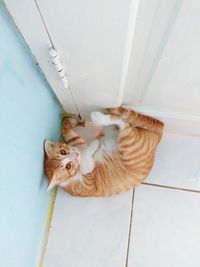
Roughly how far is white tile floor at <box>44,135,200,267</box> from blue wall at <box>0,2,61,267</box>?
0.11m

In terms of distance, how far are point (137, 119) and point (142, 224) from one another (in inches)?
16.6

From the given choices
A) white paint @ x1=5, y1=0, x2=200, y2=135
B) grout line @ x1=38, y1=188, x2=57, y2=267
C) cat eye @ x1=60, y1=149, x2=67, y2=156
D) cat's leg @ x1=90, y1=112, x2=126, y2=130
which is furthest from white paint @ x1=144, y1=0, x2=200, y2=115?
grout line @ x1=38, y1=188, x2=57, y2=267

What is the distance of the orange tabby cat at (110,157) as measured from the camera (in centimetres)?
118

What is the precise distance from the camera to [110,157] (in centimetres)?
126

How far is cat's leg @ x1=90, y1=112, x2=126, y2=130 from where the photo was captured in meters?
1.18

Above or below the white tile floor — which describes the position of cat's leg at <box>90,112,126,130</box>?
above

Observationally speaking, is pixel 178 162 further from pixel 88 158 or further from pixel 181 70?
pixel 181 70

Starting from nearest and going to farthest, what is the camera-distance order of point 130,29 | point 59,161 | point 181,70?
point 130,29 → point 181,70 → point 59,161

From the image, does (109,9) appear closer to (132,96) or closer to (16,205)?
(132,96)

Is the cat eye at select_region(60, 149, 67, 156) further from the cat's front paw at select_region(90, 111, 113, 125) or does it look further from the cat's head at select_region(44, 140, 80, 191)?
the cat's front paw at select_region(90, 111, 113, 125)

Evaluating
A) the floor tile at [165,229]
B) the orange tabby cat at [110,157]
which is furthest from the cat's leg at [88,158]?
the floor tile at [165,229]

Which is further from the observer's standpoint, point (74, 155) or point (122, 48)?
point (74, 155)

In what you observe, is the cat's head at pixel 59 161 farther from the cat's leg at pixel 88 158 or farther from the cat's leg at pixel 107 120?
the cat's leg at pixel 107 120

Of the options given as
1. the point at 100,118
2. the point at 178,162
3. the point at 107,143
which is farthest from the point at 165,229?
the point at 100,118
